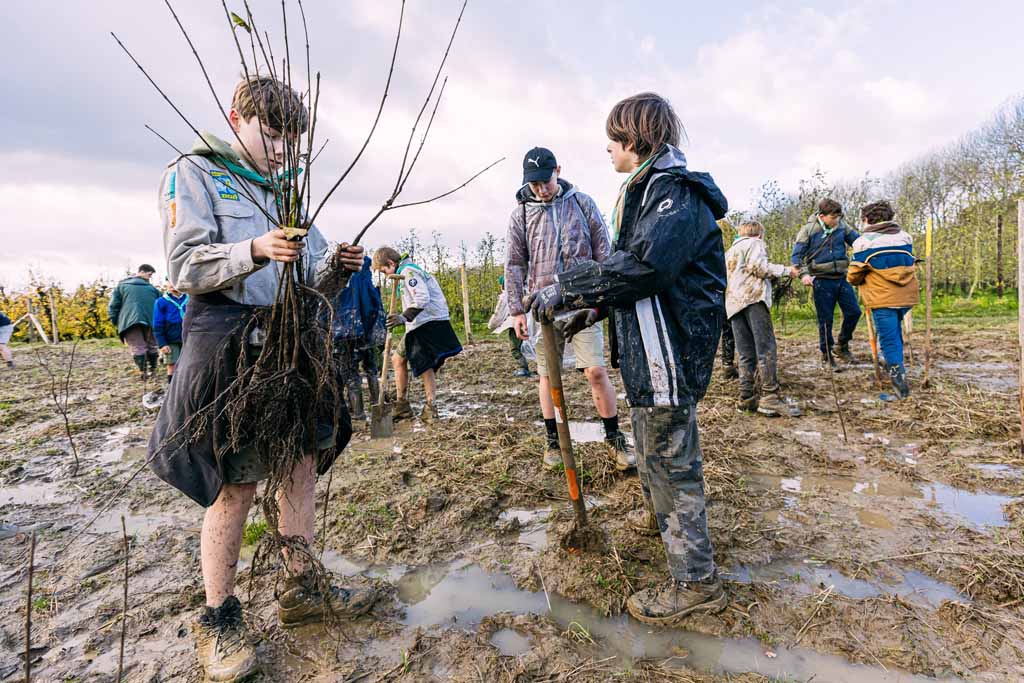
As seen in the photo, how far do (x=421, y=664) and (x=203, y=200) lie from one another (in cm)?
193

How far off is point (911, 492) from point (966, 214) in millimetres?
20930

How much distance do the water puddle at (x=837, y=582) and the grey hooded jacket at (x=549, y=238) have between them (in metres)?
2.10

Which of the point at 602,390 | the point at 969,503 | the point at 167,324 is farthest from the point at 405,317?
the point at 969,503

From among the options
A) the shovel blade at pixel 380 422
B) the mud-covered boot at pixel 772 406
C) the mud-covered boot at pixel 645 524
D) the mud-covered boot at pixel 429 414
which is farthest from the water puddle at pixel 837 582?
the mud-covered boot at pixel 429 414

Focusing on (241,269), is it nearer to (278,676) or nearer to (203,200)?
(203,200)

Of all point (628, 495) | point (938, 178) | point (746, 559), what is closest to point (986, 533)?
point (746, 559)

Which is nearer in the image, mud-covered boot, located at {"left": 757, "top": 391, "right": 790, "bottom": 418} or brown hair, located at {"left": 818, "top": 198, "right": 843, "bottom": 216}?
mud-covered boot, located at {"left": 757, "top": 391, "right": 790, "bottom": 418}

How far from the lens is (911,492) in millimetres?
3305

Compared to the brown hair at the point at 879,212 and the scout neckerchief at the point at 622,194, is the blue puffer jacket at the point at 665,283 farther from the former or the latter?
the brown hair at the point at 879,212

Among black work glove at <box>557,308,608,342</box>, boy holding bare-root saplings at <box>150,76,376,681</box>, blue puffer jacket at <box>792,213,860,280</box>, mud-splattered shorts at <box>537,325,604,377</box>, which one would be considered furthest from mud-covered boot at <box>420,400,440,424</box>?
blue puffer jacket at <box>792,213,860,280</box>

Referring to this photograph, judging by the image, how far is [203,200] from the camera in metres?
1.88

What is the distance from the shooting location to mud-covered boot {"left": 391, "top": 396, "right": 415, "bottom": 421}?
5785 millimetres

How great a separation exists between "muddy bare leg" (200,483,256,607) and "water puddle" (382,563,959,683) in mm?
789

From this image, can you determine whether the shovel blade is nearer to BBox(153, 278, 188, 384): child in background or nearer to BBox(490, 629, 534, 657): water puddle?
BBox(490, 629, 534, 657): water puddle
